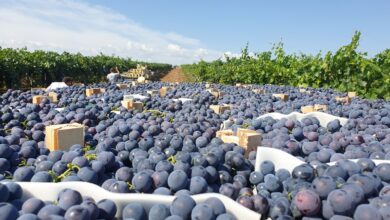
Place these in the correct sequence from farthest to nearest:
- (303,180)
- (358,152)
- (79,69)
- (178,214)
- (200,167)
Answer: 1. (79,69)
2. (358,152)
3. (200,167)
4. (303,180)
5. (178,214)

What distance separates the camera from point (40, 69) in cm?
2030

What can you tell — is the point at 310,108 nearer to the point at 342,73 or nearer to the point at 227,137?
the point at 227,137

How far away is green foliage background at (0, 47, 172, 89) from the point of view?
16703 millimetres

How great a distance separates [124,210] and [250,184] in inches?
33.1

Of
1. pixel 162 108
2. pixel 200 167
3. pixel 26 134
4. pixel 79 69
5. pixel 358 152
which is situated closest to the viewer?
pixel 200 167

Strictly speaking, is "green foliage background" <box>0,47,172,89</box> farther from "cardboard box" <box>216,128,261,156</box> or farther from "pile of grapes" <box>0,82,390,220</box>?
"cardboard box" <box>216,128,261,156</box>

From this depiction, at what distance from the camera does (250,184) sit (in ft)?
6.47

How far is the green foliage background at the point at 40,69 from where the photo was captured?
16.7 meters

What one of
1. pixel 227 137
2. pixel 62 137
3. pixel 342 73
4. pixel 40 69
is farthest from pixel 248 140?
pixel 40 69

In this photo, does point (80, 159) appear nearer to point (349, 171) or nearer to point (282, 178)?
point (282, 178)

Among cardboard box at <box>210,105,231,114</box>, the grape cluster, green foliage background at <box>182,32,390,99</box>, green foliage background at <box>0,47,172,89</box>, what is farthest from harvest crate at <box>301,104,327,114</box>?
green foliage background at <box>0,47,172,89</box>

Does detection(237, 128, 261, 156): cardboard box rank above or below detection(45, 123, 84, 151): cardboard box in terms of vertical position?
above

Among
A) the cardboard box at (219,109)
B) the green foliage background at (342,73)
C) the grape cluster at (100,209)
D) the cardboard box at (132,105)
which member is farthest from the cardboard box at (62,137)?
the green foliage background at (342,73)

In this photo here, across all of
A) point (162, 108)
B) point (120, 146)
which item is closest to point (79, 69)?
point (162, 108)
